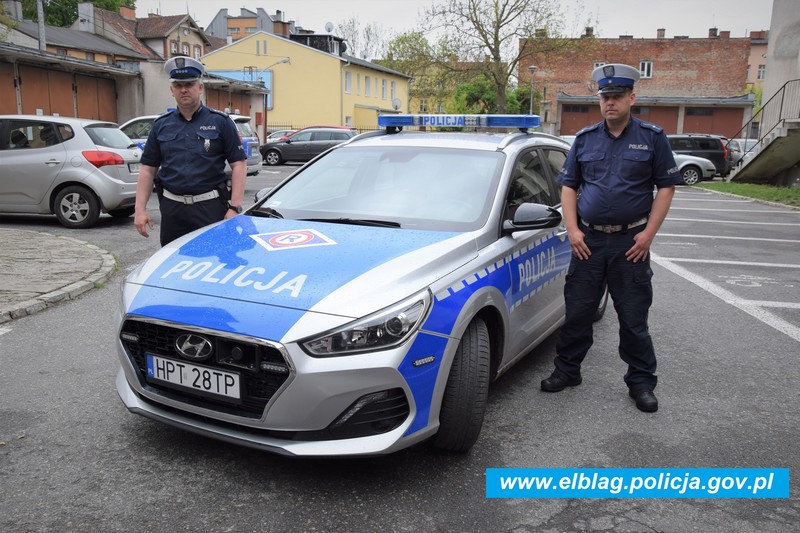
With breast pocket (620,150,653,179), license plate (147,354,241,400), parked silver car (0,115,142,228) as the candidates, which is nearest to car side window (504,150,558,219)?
breast pocket (620,150,653,179)

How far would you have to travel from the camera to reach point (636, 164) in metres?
3.95

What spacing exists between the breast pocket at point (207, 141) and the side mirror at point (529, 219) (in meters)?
2.12

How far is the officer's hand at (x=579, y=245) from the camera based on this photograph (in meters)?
4.08

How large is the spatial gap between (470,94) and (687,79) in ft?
60.6

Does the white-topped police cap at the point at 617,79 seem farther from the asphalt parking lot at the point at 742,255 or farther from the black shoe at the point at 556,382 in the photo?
the asphalt parking lot at the point at 742,255

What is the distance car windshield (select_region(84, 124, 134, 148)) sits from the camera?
10227 millimetres

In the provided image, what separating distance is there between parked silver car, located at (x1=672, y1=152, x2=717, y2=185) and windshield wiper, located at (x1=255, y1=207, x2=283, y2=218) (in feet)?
76.8

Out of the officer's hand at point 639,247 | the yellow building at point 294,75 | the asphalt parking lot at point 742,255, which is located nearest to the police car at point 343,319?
the officer's hand at point 639,247

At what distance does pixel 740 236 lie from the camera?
11.8 meters

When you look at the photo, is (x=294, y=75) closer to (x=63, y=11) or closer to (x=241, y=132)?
(x=63, y=11)

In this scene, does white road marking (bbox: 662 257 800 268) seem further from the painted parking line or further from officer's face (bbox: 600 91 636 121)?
officer's face (bbox: 600 91 636 121)

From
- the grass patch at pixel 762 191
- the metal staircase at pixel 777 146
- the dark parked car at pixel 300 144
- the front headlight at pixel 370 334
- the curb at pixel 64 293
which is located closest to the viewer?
the front headlight at pixel 370 334

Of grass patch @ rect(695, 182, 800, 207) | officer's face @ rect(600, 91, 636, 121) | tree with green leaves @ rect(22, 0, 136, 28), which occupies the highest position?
tree with green leaves @ rect(22, 0, 136, 28)

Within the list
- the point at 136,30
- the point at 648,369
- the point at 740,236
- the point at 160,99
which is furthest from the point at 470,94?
the point at 648,369
